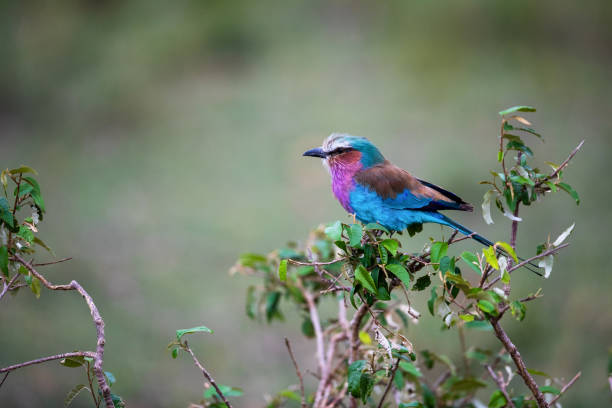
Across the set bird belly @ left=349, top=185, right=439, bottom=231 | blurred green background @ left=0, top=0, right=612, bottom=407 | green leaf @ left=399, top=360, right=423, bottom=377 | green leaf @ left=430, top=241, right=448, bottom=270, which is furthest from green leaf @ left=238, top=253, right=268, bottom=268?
blurred green background @ left=0, top=0, right=612, bottom=407

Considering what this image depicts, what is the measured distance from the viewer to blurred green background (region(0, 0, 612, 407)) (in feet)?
11.7

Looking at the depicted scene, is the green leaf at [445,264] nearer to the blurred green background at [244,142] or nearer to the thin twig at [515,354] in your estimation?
the thin twig at [515,354]

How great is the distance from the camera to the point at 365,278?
1440 millimetres

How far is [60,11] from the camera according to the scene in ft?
20.3

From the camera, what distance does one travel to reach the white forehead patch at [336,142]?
2.22 m

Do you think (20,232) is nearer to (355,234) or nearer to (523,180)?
(355,234)

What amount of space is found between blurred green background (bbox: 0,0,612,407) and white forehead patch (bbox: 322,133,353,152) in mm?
1806

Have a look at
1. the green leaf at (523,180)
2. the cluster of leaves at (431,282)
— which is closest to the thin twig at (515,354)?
the cluster of leaves at (431,282)

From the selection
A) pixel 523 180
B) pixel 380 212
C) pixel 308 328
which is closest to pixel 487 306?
pixel 523 180

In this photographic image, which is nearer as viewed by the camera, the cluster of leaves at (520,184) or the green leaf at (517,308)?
the green leaf at (517,308)

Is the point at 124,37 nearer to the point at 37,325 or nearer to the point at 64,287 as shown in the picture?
A: the point at 37,325

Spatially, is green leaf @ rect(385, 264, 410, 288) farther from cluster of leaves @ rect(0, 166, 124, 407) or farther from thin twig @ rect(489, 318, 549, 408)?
cluster of leaves @ rect(0, 166, 124, 407)

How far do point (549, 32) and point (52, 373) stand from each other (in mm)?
5764

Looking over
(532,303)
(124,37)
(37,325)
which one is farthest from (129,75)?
(532,303)
